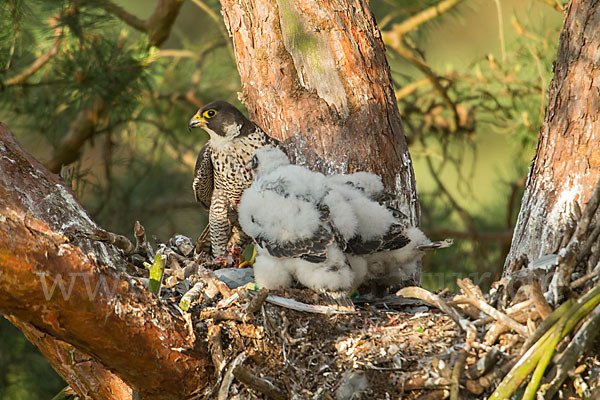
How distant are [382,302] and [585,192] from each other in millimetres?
864

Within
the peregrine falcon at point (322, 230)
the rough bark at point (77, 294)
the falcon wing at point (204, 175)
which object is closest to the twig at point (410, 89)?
the falcon wing at point (204, 175)

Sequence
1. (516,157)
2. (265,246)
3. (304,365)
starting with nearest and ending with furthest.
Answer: (304,365)
(265,246)
(516,157)

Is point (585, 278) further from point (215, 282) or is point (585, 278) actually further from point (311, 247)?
point (215, 282)

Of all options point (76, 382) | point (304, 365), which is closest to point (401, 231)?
point (304, 365)

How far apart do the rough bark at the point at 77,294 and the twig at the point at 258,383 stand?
17cm

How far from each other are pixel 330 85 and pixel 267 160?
1.37ft

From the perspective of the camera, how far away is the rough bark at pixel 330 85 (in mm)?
2879

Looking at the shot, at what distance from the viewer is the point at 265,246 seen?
101 inches

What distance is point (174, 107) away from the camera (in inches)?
211

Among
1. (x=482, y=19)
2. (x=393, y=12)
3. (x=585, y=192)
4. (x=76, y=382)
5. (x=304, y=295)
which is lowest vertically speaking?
(x=76, y=382)

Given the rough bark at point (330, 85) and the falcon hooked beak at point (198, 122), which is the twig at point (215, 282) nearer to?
the rough bark at point (330, 85)

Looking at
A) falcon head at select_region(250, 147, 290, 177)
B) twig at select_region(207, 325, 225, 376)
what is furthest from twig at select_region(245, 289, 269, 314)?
falcon head at select_region(250, 147, 290, 177)

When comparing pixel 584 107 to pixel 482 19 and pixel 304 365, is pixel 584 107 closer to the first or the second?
pixel 304 365

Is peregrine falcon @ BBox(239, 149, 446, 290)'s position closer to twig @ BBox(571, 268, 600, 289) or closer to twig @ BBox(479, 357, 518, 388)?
twig @ BBox(479, 357, 518, 388)
